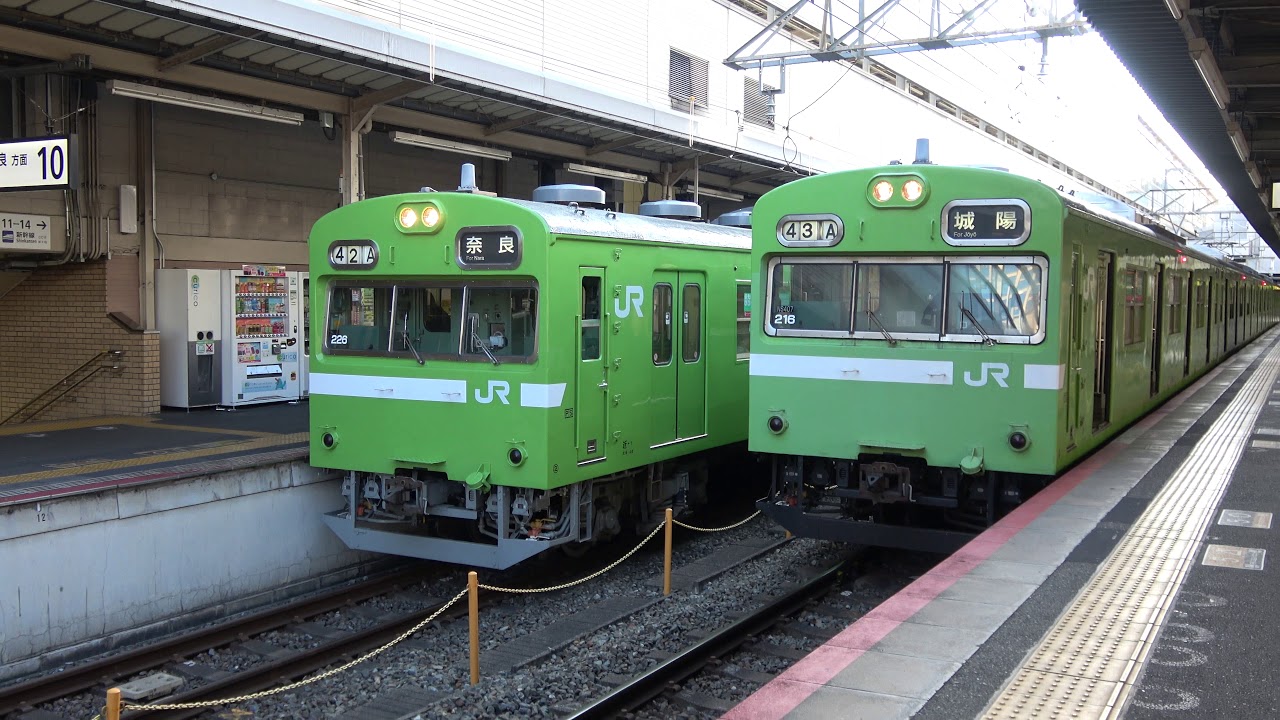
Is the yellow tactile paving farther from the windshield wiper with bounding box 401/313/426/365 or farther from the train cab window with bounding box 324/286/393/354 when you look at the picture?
the train cab window with bounding box 324/286/393/354

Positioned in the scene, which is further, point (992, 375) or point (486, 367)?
point (486, 367)

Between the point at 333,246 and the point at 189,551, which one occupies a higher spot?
the point at 333,246

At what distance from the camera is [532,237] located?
826 cm

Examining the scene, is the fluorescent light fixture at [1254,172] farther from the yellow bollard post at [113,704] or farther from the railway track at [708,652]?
the yellow bollard post at [113,704]

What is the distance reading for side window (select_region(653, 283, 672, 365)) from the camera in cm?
981

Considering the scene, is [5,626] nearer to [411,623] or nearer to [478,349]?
[411,623]

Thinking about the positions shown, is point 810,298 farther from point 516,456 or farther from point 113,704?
point 113,704

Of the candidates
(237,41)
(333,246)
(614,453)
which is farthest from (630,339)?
(237,41)

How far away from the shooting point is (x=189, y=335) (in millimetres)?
13273

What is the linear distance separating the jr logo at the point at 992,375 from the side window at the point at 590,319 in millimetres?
2995

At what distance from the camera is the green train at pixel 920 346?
761cm

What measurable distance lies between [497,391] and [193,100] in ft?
18.0

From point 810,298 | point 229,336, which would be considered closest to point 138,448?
point 229,336

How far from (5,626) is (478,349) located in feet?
12.6
